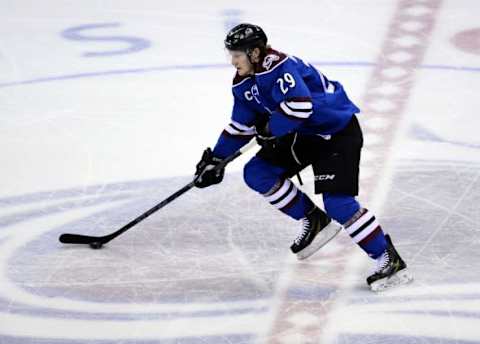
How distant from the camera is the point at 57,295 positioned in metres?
3.63

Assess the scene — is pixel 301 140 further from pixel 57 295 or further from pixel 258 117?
pixel 57 295

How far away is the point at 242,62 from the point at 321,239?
74 cm

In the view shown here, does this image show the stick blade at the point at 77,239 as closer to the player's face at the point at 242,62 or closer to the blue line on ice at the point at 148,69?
the player's face at the point at 242,62

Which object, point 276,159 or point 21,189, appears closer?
point 276,159

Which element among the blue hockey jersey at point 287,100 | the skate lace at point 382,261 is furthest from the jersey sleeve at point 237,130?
the skate lace at point 382,261

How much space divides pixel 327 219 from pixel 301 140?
0.34 meters

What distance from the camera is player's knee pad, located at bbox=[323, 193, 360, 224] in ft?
11.6

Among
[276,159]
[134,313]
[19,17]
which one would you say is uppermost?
[276,159]

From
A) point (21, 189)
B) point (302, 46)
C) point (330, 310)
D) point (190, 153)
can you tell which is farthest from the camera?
point (302, 46)

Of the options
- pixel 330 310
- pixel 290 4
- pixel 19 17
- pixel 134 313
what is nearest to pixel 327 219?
pixel 330 310

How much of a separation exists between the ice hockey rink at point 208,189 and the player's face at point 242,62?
28.8 inches

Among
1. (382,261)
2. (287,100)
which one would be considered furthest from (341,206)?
(287,100)

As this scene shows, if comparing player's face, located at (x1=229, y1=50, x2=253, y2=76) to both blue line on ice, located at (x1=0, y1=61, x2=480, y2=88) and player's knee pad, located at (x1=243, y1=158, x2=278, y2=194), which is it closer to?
player's knee pad, located at (x1=243, y1=158, x2=278, y2=194)

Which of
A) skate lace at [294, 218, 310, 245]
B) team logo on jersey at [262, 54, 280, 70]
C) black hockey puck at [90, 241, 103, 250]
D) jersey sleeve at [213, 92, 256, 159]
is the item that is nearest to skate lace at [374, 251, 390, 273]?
skate lace at [294, 218, 310, 245]
